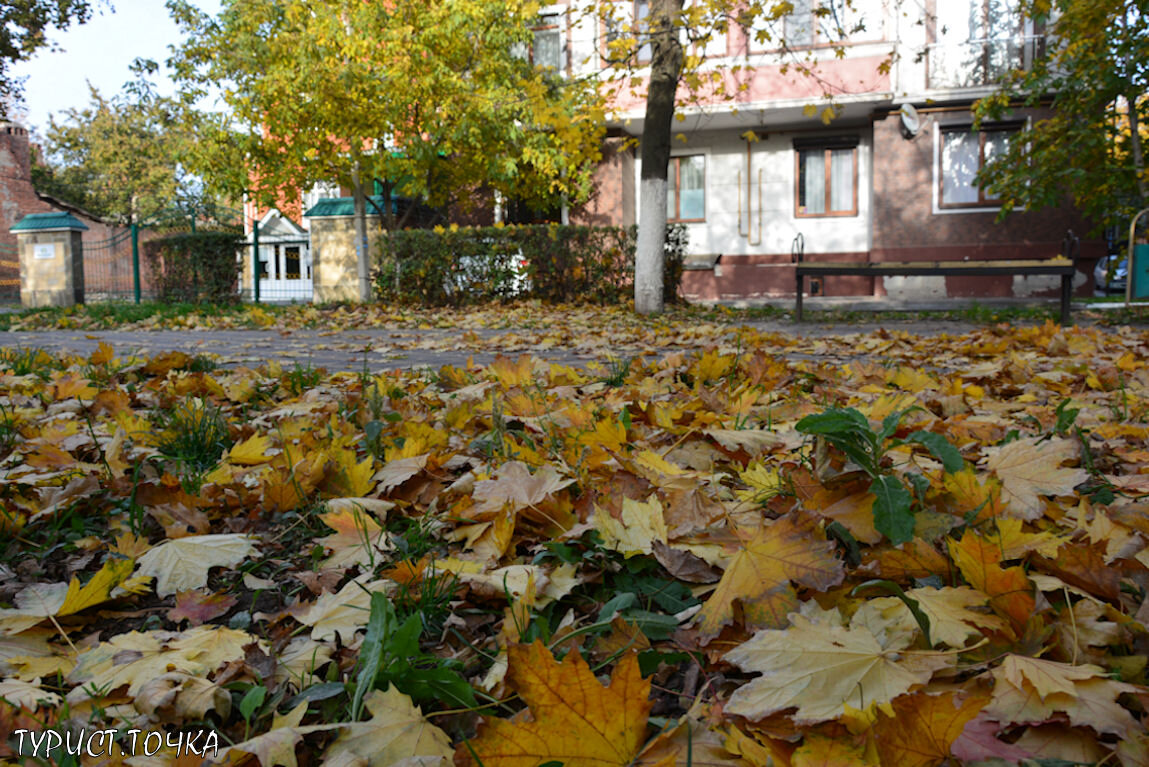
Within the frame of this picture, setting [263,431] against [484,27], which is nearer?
[263,431]

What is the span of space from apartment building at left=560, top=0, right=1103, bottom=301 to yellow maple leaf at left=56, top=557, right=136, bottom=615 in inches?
586

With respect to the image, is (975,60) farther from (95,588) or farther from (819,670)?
(95,588)

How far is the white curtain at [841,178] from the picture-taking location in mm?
18062

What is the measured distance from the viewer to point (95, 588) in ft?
4.35

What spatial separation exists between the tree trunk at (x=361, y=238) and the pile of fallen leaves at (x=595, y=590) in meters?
12.9

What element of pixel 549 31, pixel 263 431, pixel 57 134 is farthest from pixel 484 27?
pixel 57 134

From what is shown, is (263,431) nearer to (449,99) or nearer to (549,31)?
(449,99)

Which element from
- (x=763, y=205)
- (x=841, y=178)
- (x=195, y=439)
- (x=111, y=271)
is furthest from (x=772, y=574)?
(x=111, y=271)

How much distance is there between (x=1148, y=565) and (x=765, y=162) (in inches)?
724

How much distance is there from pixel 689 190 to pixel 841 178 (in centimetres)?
352

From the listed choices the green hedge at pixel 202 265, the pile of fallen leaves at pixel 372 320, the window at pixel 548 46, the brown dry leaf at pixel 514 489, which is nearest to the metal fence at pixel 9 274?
the green hedge at pixel 202 265

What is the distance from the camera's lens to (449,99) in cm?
1353

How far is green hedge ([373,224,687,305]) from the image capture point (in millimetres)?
12898

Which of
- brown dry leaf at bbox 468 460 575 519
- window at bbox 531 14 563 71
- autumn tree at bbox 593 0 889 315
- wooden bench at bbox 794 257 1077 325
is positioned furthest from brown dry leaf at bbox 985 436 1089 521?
window at bbox 531 14 563 71
